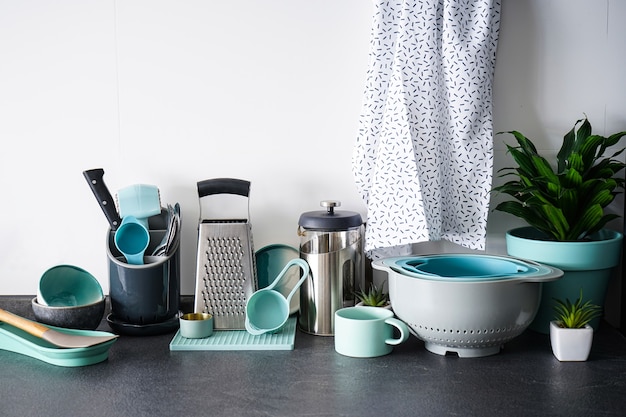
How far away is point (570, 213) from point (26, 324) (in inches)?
41.7

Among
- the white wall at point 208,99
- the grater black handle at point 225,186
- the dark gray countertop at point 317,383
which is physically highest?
the white wall at point 208,99

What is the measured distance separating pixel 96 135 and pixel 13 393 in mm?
631

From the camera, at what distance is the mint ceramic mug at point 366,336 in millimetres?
1276

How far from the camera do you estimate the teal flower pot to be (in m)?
1.35

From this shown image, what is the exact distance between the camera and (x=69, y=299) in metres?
1.45

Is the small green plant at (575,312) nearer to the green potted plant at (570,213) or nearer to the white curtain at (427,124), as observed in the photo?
the green potted plant at (570,213)

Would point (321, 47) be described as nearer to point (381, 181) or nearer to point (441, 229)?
point (381, 181)

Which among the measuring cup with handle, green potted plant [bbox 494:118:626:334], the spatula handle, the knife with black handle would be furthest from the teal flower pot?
the spatula handle

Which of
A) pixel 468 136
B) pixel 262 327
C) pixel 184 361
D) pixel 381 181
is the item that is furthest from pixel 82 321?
pixel 468 136

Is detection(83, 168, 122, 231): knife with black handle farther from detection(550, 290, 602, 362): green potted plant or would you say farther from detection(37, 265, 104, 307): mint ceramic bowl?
detection(550, 290, 602, 362): green potted plant

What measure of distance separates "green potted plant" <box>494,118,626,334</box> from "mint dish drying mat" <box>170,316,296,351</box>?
49 cm

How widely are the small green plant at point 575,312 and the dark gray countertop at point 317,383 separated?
0.19 ft

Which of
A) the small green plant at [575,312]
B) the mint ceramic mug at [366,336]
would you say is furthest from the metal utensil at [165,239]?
the small green plant at [575,312]

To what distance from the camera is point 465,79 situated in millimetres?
1447
